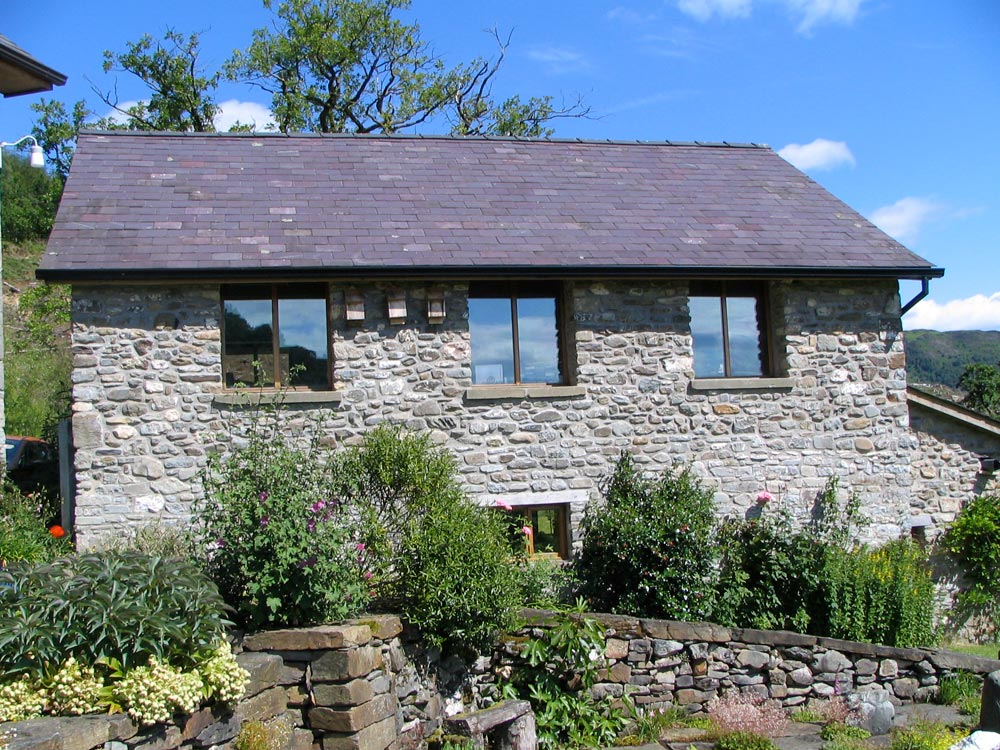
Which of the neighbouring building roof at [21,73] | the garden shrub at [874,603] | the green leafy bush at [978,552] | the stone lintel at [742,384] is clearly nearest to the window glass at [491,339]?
the stone lintel at [742,384]

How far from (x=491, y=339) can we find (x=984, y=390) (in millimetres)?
12498

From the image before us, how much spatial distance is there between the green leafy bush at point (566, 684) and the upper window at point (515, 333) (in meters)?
3.36

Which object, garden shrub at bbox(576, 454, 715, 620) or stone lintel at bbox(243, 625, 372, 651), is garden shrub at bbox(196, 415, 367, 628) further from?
garden shrub at bbox(576, 454, 715, 620)

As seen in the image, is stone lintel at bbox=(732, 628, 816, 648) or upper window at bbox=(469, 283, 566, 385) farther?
upper window at bbox=(469, 283, 566, 385)

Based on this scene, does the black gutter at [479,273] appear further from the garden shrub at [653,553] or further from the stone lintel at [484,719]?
the stone lintel at [484,719]

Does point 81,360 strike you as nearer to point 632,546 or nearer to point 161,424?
point 161,424

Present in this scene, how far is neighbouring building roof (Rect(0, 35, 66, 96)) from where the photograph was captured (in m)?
7.21

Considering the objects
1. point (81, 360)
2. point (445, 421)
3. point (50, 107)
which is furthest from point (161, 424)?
point (50, 107)

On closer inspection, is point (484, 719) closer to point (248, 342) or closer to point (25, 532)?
point (25, 532)

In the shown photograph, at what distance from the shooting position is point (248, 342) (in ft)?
32.7

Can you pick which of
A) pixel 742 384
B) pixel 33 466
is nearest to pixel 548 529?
pixel 742 384

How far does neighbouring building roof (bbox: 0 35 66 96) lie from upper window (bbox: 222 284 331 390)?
2877 mm

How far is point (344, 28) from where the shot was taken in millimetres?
23859

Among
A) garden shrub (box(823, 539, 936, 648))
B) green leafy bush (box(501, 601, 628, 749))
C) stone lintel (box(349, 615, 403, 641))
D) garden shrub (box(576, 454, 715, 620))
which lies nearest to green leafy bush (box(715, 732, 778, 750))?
green leafy bush (box(501, 601, 628, 749))
